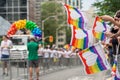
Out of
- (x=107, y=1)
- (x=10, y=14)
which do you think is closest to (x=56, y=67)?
(x=107, y=1)

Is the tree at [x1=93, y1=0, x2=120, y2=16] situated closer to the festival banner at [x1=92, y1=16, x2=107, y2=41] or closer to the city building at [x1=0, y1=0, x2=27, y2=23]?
the festival banner at [x1=92, y1=16, x2=107, y2=41]

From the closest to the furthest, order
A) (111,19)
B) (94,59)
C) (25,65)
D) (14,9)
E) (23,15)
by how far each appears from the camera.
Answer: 1. (111,19)
2. (94,59)
3. (25,65)
4. (14,9)
5. (23,15)

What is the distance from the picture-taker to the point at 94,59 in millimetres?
9781

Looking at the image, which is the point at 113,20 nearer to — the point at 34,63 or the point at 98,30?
the point at 98,30

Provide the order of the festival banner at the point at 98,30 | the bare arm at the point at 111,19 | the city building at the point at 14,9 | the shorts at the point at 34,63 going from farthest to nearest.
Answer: the city building at the point at 14,9 → the shorts at the point at 34,63 → the festival banner at the point at 98,30 → the bare arm at the point at 111,19

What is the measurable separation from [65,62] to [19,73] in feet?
42.8

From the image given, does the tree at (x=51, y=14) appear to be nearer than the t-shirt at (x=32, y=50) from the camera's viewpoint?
No

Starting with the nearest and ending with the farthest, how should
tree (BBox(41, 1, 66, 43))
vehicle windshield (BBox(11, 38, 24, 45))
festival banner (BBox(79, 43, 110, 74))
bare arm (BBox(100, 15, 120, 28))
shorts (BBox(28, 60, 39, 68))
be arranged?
1. bare arm (BBox(100, 15, 120, 28))
2. festival banner (BBox(79, 43, 110, 74))
3. shorts (BBox(28, 60, 39, 68))
4. vehicle windshield (BBox(11, 38, 24, 45))
5. tree (BBox(41, 1, 66, 43))

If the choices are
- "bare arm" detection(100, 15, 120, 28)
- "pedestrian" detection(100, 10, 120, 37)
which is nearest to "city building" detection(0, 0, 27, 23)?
"pedestrian" detection(100, 10, 120, 37)

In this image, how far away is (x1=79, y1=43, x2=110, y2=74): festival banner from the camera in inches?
381

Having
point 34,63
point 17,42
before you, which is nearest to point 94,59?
point 34,63

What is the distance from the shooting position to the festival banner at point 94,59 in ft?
31.7

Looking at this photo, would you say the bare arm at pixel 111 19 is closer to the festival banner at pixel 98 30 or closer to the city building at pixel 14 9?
the festival banner at pixel 98 30

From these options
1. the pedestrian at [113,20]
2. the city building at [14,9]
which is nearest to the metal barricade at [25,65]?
the pedestrian at [113,20]
